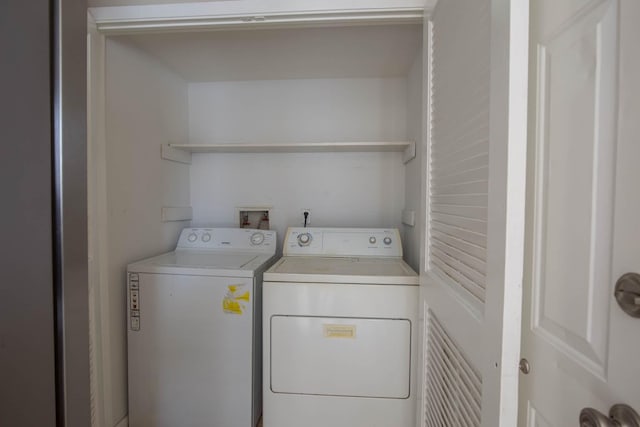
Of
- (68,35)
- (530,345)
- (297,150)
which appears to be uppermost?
(297,150)

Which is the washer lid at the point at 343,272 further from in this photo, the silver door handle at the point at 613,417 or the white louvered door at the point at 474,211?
the silver door handle at the point at 613,417

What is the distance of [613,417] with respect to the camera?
16.1 inches

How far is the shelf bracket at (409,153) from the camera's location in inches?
67.9

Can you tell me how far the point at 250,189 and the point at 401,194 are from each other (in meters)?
1.23

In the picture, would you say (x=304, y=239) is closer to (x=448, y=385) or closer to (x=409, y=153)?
(x=409, y=153)

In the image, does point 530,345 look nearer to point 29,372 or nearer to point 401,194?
point 29,372

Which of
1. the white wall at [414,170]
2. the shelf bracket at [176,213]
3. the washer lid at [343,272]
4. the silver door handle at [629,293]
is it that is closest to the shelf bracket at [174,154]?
the shelf bracket at [176,213]

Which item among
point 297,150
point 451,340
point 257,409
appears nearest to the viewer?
point 451,340

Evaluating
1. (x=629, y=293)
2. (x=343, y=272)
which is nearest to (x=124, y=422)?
(x=343, y=272)

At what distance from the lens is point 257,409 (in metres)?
1.57

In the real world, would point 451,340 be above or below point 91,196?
below

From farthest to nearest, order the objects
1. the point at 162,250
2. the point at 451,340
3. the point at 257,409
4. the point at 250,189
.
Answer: the point at 250,189, the point at 162,250, the point at 257,409, the point at 451,340

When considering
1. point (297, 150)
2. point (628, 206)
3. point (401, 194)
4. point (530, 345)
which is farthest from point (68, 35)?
point (401, 194)

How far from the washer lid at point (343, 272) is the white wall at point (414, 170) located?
0.17 meters
